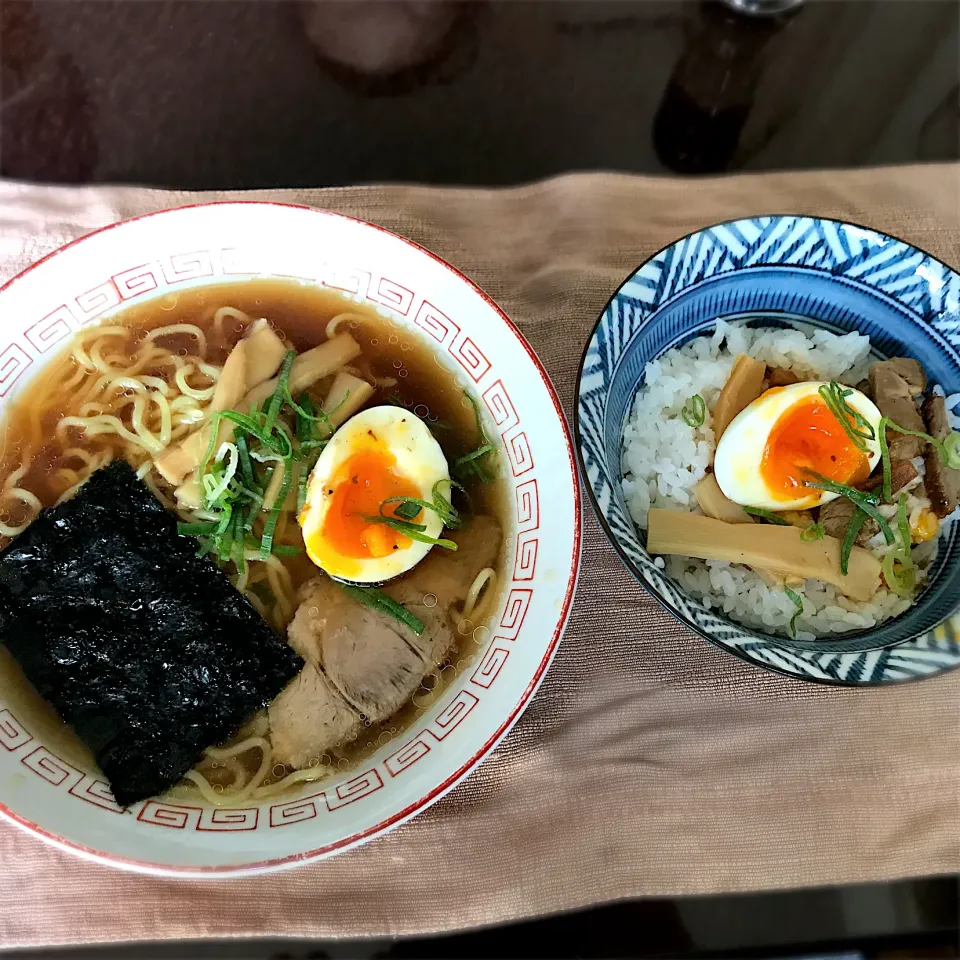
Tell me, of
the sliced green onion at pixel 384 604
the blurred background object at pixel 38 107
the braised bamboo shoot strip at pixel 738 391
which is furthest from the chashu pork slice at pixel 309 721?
the blurred background object at pixel 38 107

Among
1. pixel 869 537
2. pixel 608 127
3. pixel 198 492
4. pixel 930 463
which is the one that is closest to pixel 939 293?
pixel 930 463

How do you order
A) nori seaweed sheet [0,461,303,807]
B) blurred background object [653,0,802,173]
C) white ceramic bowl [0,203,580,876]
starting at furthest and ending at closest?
blurred background object [653,0,802,173] < nori seaweed sheet [0,461,303,807] < white ceramic bowl [0,203,580,876]

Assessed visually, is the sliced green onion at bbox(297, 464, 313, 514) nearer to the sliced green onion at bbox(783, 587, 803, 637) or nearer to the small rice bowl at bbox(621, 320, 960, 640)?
the small rice bowl at bbox(621, 320, 960, 640)

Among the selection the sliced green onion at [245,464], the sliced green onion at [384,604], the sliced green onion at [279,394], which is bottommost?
the sliced green onion at [384,604]

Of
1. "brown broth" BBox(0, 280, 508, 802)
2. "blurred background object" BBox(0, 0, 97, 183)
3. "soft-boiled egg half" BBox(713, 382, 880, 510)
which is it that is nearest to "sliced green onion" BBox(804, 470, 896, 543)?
"soft-boiled egg half" BBox(713, 382, 880, 510)

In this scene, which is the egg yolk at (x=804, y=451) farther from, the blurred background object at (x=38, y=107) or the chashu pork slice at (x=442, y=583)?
the blurred background object at (x=38, y=107)

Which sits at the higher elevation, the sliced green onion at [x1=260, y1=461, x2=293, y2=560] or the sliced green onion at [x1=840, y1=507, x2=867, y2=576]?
the sliced green onion at [x1=840, y1=507, x2=867, y2=576]

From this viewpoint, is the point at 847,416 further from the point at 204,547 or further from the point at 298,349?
the point at 204,547
